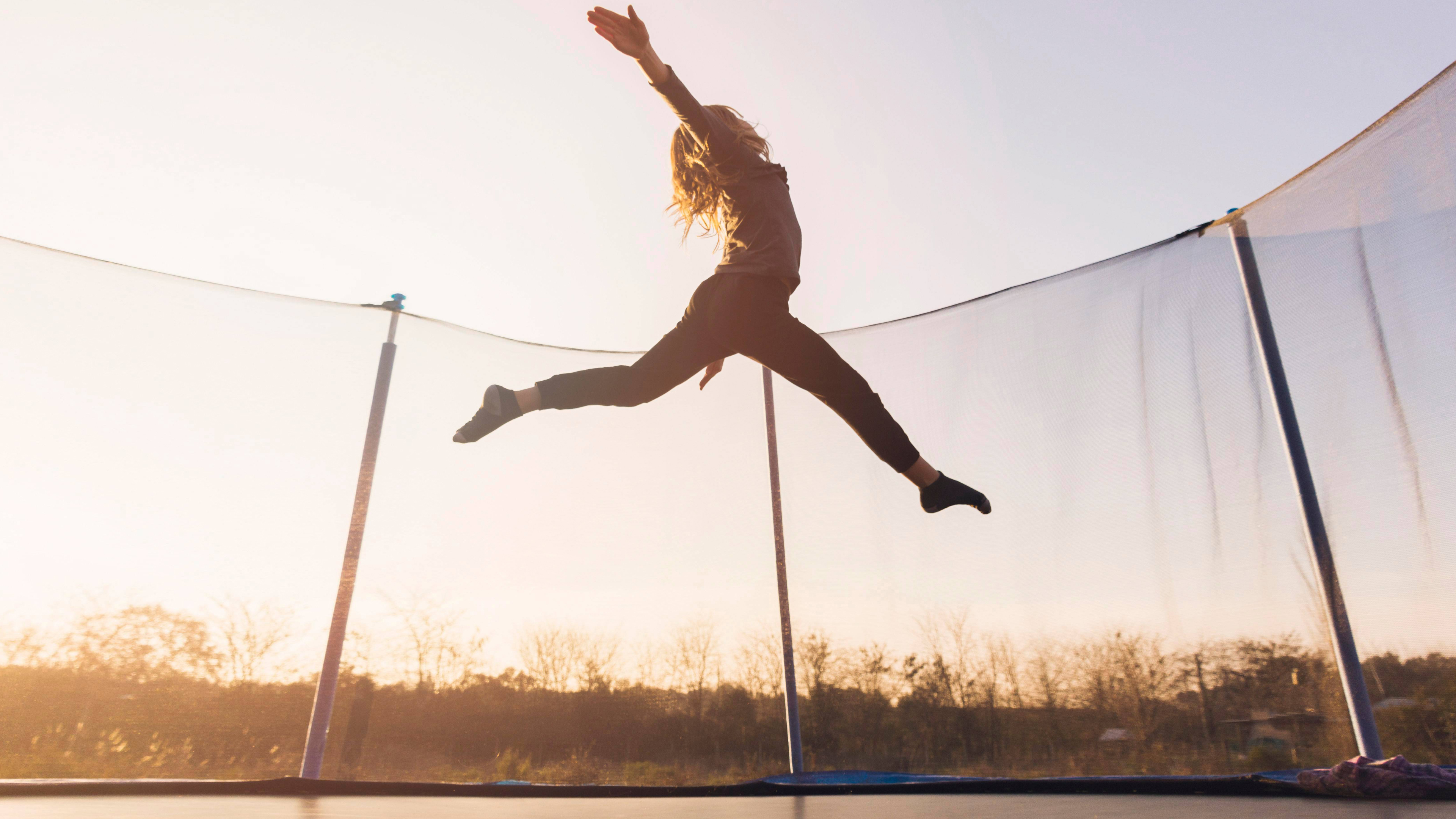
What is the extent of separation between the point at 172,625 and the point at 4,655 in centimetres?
34

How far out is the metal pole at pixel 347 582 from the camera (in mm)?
2156

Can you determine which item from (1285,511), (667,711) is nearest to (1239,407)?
(1285,511)

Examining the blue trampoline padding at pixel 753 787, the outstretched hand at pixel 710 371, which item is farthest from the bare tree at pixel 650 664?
the outstretched hand at pixel 710 371

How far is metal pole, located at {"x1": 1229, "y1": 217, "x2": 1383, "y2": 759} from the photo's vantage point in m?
1.72

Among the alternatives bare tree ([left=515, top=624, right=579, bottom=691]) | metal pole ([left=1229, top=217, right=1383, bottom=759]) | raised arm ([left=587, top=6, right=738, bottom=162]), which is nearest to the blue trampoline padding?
metal pole ([left=1229, top=217, right=1383, bottom=759])

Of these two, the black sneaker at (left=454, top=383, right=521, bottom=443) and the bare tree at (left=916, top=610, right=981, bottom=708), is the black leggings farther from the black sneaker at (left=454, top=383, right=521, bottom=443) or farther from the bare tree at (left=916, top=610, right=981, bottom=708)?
the bare tree at (left=916, top=610, right=981, bottom=708)

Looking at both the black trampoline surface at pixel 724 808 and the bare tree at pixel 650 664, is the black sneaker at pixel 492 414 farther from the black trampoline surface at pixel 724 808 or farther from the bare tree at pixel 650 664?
the bare tree at pixel 650 664

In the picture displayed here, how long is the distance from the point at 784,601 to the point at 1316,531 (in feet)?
5.00

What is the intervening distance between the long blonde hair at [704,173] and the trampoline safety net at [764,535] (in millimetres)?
1277

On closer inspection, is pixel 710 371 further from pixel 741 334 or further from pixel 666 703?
pixel 666 703

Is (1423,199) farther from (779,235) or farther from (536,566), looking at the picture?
(536,566)

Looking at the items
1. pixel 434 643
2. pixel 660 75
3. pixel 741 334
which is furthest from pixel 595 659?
pixel 660 75

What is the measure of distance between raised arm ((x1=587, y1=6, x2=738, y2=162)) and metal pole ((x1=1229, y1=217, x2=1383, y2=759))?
1550 millimetres

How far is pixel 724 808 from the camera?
1783 millimetres
